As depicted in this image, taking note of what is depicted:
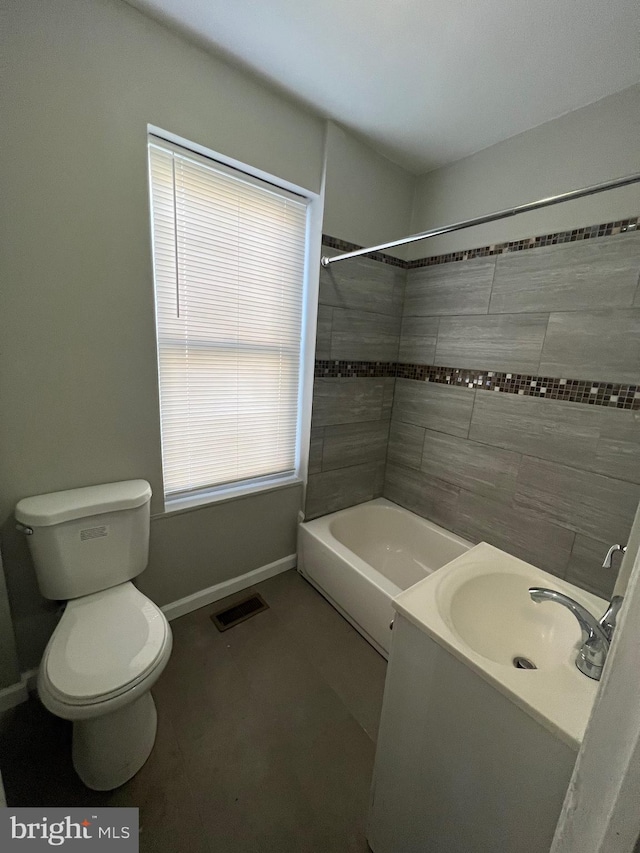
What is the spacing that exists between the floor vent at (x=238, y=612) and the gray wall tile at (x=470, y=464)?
51.4 inches

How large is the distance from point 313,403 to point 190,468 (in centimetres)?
77

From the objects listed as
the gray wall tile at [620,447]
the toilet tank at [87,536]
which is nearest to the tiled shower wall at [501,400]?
the gray wall tile at [620,447]

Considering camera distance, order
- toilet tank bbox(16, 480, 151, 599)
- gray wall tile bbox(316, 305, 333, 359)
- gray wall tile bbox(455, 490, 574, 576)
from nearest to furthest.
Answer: toilet tank bbox(16, 480, 151, 599), gray wall tile bbox(455, 490, 574, 576), gray wall tile bbox(316, 305, 333, 359)

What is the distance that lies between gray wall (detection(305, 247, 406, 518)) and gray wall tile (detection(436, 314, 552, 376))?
15.2 inches

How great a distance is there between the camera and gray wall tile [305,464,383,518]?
7.01 ft

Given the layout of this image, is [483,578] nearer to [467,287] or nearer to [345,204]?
[467,287]

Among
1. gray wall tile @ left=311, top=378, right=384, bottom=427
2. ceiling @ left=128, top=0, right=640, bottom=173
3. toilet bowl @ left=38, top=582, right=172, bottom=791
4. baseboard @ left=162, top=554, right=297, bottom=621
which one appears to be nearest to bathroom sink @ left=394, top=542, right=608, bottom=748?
toilet bowl @ left=38, top=582, right=172, bottom=791

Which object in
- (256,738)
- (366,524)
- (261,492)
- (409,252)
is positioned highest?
(409,252)

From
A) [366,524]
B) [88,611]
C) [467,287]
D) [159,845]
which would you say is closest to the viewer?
[159,845]

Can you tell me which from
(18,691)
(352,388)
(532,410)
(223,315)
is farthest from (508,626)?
(18,691)

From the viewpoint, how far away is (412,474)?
2.30 metres

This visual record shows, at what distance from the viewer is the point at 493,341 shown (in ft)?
5.88

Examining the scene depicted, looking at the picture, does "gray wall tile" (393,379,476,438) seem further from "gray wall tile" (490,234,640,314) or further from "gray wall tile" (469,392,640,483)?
"gray wall tile" (490,234,640,314)

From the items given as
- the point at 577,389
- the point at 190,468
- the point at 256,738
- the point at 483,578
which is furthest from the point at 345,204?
the point at 256,738
